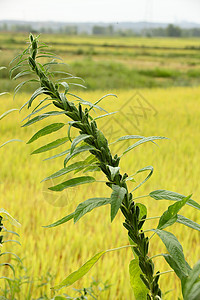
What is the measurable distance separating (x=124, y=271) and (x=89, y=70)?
10.8m

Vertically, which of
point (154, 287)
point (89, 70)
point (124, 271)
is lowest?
point (124, 271)

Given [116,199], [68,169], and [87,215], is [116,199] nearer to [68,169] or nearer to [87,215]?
[68,169]

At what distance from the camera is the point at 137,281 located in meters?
0.40

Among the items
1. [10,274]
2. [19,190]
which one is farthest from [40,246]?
[19,190]

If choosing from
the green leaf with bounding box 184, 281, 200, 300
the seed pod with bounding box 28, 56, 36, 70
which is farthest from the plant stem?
the green leaf with bounding box 184, 281, 200, 300

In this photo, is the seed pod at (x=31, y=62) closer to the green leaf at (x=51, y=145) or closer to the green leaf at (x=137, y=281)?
the green leaf at (x=51, y=145)

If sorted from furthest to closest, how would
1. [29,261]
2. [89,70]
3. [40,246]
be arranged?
[89,70], [40,246], [29,261]

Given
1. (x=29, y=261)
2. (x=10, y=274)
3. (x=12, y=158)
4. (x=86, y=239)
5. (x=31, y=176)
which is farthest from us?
(x=12, y=158)

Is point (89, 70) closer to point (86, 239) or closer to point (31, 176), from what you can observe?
point (31, 176)

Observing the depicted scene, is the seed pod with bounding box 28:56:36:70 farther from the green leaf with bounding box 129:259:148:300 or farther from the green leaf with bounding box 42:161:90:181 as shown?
the green leaf with bounding box 129:259:148:300

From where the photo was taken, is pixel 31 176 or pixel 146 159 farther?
pixel 146 159

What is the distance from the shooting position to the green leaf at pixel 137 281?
40 cm

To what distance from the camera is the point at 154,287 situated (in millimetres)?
363

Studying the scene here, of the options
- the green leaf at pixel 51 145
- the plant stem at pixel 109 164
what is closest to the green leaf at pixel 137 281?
the plant stem at pixel 109 164
